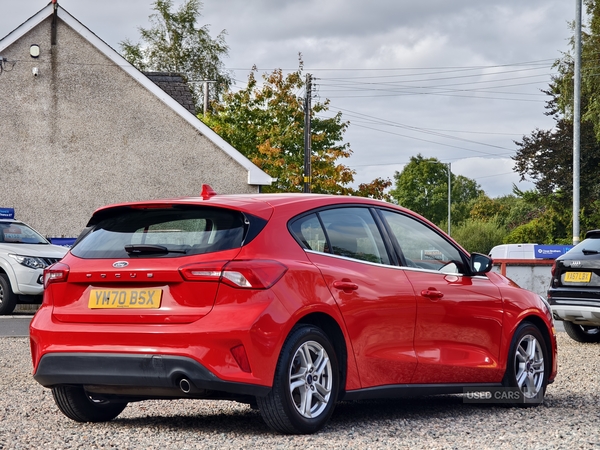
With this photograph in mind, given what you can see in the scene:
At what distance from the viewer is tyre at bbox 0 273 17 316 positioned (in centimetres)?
1912

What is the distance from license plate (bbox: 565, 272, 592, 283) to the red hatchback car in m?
7.04

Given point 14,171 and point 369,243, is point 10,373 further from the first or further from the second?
point 14,171

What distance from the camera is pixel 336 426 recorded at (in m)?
6.77

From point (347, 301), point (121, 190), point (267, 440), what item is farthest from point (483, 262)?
point (121, 190)

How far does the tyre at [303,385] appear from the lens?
19.9ft

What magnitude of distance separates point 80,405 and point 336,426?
5.63 ft

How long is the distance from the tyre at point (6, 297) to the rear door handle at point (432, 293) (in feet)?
43.9

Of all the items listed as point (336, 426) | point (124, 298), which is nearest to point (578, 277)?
point (336, 426)

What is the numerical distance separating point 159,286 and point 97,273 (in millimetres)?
455

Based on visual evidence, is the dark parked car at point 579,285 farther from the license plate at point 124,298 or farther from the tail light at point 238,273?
the license plate at point 124,298

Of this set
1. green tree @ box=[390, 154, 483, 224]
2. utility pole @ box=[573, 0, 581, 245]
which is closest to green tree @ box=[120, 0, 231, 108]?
utility pole @ box=[573, 0, 581, 245]

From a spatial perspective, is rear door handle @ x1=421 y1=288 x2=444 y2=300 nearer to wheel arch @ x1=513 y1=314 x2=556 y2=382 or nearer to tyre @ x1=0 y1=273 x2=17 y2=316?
wheel arch @ x1=513 y1=314 x2=556 y2=382

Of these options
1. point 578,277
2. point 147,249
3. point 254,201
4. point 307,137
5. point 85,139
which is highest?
point 307,137

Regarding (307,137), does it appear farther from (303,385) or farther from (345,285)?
(303,385)
